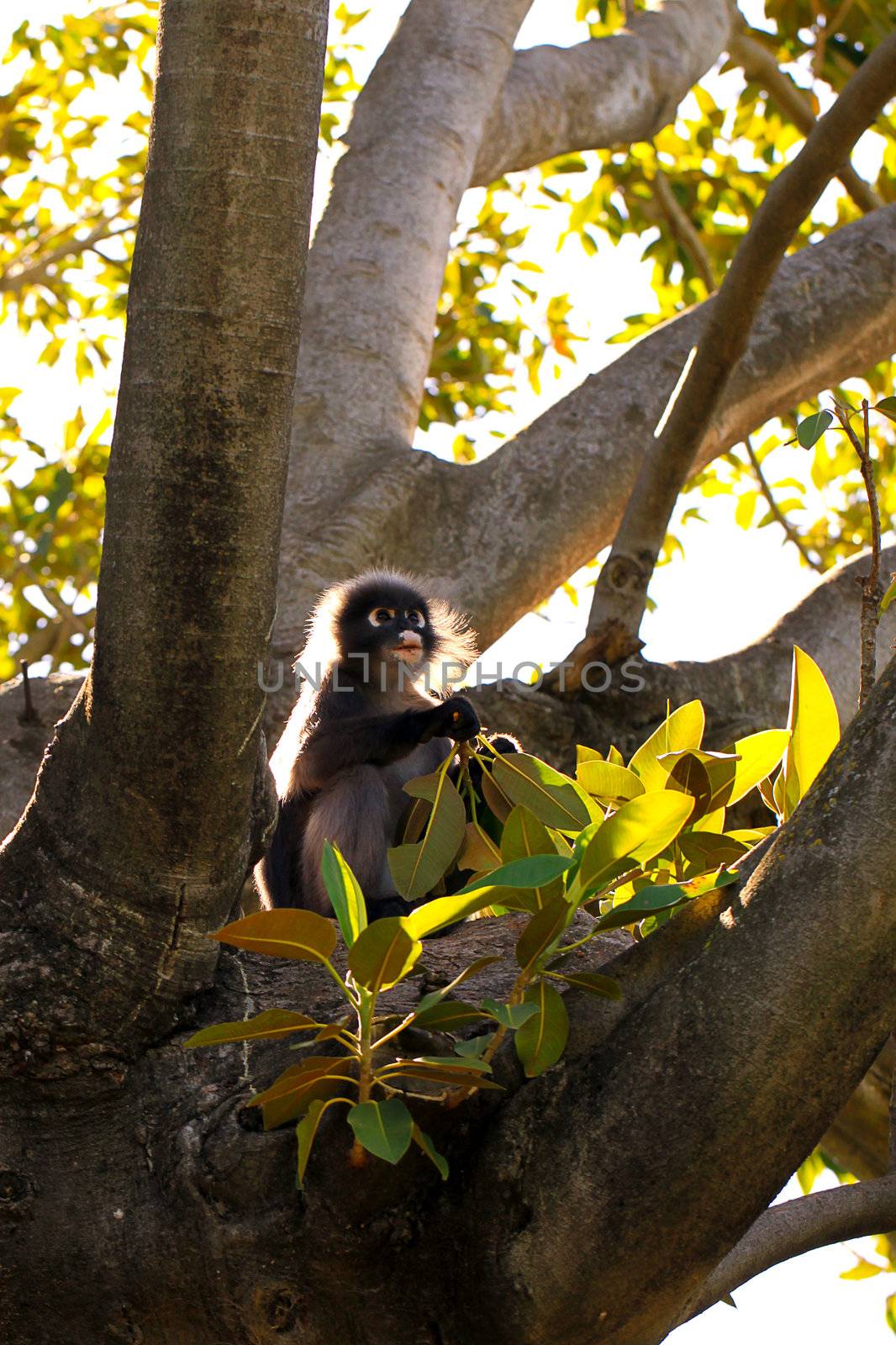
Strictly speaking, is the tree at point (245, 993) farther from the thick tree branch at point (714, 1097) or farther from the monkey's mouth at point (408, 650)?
the monkey's mouth at point (408, 650)

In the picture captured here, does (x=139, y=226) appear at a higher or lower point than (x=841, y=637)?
higher

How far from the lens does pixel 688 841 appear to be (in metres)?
1.85

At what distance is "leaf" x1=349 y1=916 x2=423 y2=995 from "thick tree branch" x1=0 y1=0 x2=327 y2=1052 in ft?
1.20

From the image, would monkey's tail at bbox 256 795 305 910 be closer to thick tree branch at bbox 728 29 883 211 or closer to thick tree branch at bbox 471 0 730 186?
thick tree branch at bbox 471 0 730 186

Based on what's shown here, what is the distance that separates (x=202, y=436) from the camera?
64.7 inches

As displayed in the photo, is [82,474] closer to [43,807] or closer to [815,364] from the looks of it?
[815,364]

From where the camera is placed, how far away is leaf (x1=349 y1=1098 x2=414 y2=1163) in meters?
1.37

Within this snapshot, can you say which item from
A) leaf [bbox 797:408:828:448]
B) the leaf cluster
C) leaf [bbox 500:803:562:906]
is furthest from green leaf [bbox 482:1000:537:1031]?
leaf [bbox 797:408:828:448]

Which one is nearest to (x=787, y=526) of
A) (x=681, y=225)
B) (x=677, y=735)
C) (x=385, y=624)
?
(x=681, y=225)

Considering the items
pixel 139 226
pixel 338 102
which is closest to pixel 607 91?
pixel 338 102

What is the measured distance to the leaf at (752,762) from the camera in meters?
1.94

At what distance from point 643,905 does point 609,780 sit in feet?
1.15

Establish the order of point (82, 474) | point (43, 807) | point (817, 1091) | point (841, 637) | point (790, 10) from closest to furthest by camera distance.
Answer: point (817, 1091), point (43, 807), point (841, 637), point (790, 10), point (82, 474)

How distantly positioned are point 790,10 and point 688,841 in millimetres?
4988
